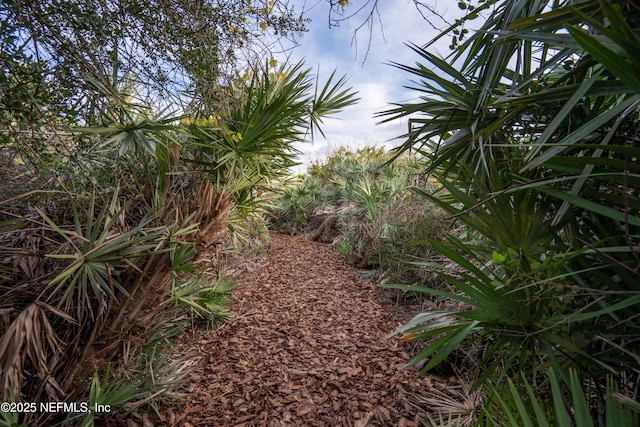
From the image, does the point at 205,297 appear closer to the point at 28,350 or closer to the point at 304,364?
the point at 304,364

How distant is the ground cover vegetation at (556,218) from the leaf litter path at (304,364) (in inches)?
36.5

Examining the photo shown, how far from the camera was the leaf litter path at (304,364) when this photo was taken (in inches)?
76.7

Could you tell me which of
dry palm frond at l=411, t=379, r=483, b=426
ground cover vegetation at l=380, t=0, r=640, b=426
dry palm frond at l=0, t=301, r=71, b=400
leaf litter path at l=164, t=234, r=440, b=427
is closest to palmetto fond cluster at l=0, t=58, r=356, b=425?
dry palm frond at l=0, t=301, r=71, b=400

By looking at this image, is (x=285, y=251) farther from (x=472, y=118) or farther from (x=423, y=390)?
(x=472, y=118)

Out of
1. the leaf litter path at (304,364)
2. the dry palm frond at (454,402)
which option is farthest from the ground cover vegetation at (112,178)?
the dry palm frond at (454,402)

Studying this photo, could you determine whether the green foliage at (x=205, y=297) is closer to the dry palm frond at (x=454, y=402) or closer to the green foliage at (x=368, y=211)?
the green foliage at (x=368, y=211)

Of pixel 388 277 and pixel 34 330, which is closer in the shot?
pixel 34 330

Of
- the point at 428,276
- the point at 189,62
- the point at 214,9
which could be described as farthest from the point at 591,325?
the point at 214,9

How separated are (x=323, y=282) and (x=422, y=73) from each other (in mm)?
3187

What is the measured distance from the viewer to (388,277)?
3.80 m

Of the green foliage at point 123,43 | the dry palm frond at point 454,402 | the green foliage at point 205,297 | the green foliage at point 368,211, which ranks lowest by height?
the dry palm frond at point 454,402

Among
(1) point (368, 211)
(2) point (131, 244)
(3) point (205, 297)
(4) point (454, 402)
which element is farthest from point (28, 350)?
(1) point (368, 211)

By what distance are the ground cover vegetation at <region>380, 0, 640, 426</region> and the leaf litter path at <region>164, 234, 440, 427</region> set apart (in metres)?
0.93

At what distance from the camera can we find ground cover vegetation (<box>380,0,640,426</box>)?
77 cm
